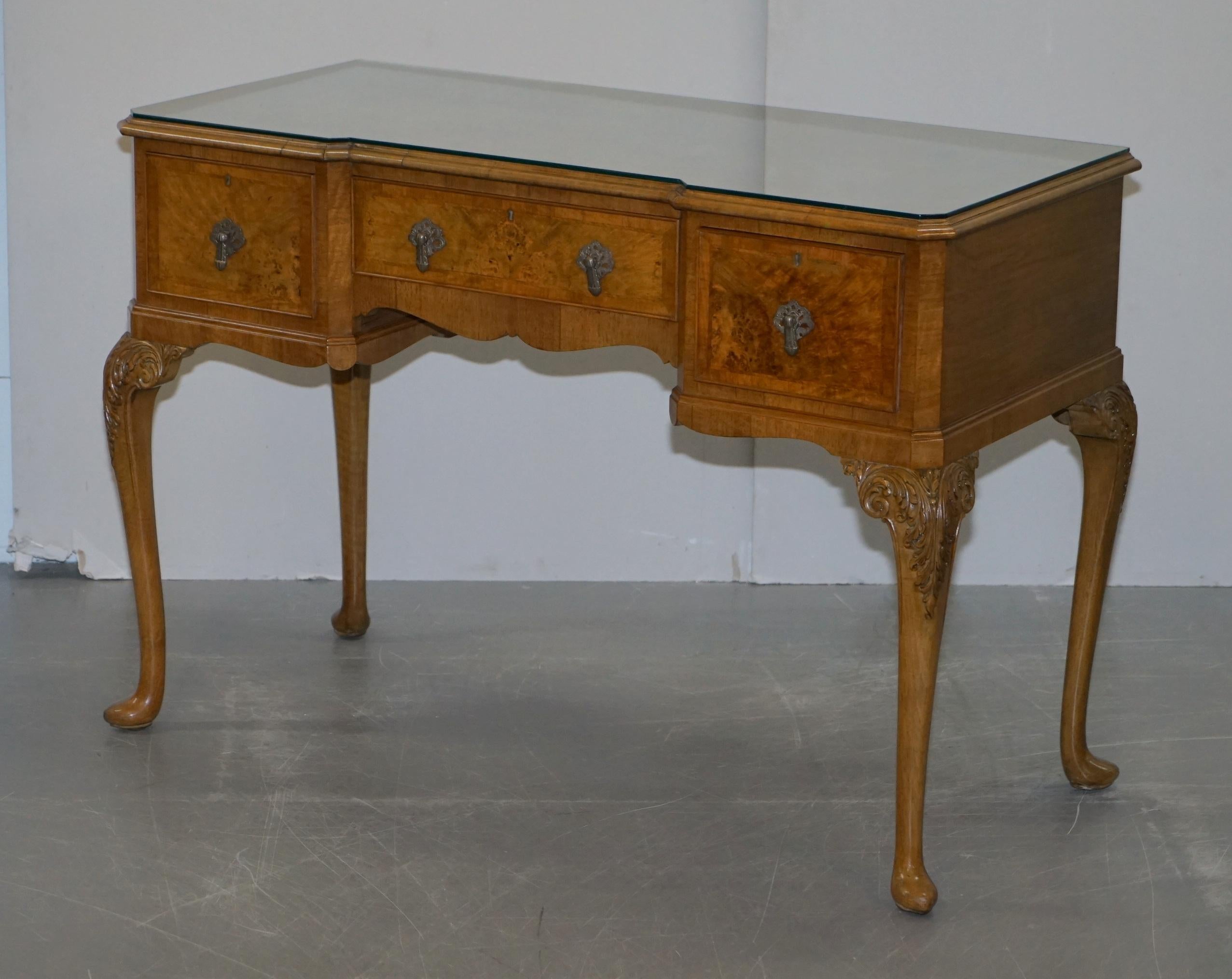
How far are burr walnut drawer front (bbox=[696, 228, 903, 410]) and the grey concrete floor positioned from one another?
0.83 meters

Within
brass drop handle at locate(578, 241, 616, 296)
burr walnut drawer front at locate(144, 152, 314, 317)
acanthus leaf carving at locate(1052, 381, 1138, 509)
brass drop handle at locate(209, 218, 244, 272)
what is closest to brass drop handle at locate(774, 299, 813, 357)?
brass drop handle at locate(578, 241, 616, 296)

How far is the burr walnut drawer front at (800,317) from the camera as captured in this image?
8.20ft

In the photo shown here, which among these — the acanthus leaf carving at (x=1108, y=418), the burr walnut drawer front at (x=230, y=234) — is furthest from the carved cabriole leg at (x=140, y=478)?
the acanthus leaf carving at (x=1108, y=418)

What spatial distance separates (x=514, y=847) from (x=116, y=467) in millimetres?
1016

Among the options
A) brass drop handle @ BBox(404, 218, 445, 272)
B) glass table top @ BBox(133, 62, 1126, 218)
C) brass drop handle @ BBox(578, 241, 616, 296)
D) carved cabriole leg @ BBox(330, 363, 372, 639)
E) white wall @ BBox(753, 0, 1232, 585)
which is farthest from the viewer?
white wall @ BBox(753, 0, 1232, 585)

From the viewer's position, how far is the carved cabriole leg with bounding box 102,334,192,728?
10.4ft

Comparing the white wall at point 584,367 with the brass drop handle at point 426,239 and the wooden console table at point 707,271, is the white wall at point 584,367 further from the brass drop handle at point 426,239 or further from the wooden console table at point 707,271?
the brass drop handle at point 426,239

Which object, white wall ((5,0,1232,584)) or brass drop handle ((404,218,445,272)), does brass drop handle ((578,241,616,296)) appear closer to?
brass drop handle ((404,218,445,272))

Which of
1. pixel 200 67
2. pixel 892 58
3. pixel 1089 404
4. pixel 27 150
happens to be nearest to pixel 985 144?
pixel 1089 404

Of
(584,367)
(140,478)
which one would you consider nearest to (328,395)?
(584,367)

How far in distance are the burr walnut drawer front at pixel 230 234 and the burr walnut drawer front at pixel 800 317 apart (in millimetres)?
751

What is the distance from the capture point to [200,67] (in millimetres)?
4016

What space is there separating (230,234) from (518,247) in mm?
545

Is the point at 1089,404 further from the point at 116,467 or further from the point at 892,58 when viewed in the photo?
the point at 116,467
